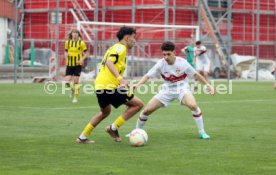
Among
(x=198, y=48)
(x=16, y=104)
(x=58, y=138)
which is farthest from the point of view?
(x=198, y=48)

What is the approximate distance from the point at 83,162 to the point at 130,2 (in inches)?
1361

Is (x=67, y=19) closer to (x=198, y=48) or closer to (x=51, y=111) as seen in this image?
(x=198, y=48)

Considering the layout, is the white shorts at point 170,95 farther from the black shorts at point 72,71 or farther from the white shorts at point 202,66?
the white shorts at point 202,66

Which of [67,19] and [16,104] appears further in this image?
[67,19]

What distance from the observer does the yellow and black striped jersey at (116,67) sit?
1233 centimetres

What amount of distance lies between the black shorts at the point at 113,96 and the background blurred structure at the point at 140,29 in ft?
84.2

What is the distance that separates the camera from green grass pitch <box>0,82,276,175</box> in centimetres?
946

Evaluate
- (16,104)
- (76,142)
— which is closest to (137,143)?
(76,142)

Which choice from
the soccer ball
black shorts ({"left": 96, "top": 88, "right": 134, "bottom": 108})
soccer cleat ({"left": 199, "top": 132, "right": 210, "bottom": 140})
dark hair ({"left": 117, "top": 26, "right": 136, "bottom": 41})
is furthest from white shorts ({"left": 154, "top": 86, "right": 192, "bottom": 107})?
the soccer ball

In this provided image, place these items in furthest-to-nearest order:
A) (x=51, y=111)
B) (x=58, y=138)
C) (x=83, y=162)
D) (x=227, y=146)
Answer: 1. (x=51, y=111)
2. (x=58, y=138)
3. (x=227, y=146)
4. (x=83, y=162)

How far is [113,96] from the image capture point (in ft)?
40.6

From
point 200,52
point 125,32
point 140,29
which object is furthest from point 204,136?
point 140,29

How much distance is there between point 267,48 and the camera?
47.9 m

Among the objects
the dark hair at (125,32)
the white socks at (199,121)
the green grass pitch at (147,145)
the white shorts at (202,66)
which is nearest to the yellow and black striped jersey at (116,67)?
the dark hair at (125,32)
